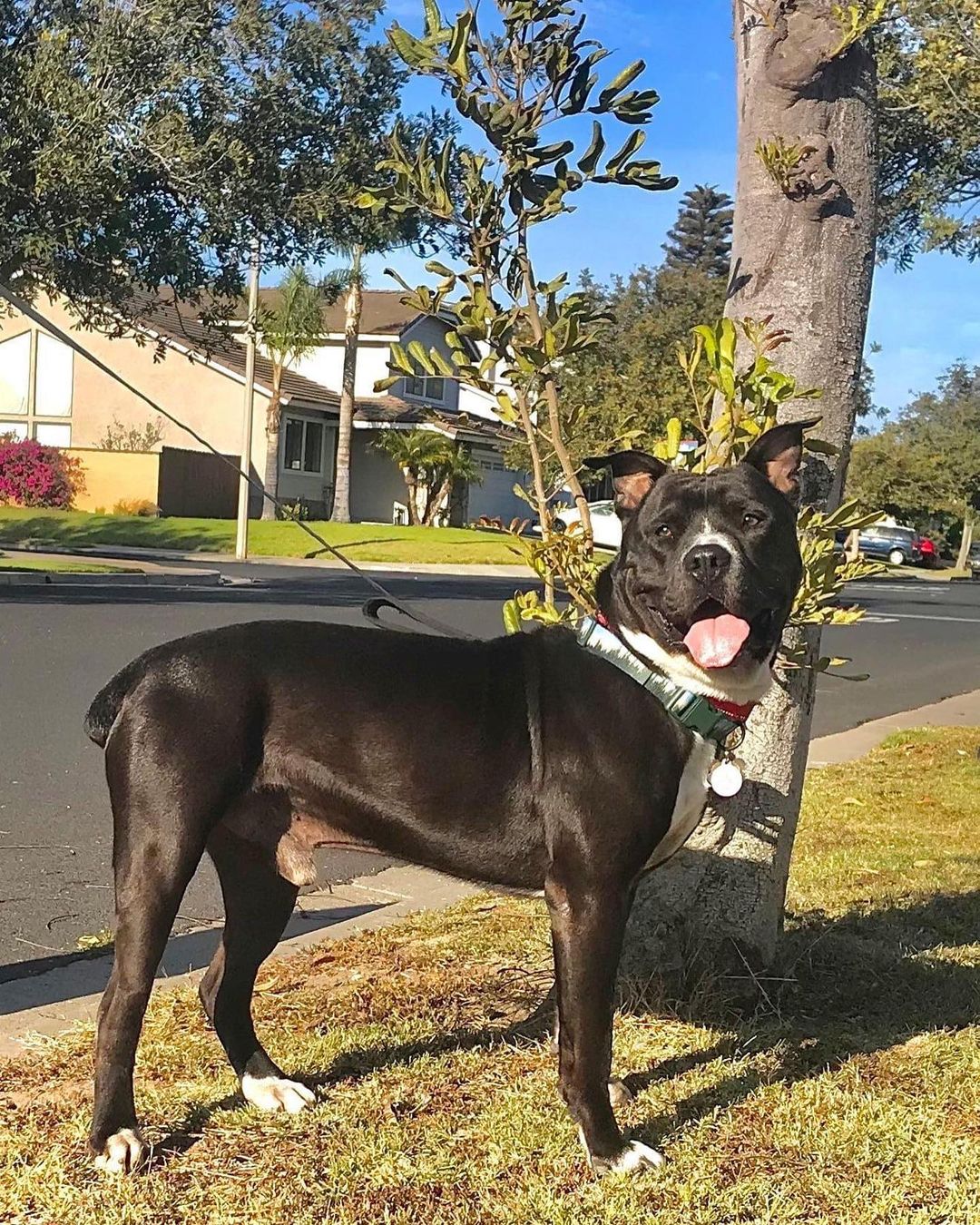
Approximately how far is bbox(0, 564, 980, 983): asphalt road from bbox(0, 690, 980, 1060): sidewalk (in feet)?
0.77

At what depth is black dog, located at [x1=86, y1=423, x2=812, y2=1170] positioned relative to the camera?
10.5 feet

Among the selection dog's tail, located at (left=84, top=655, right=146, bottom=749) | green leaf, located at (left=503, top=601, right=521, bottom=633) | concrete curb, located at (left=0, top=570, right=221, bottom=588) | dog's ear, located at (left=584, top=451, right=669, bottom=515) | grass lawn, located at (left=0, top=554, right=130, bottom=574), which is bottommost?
concrete curb, located at (left=0, top=570, right=221, bottom=588)

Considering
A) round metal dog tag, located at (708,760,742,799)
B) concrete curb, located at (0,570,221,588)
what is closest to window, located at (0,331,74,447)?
concrete curb, located at (0,570,221,588)

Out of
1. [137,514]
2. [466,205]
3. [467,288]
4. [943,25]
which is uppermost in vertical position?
[943,25]

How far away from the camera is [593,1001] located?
3.30 metres

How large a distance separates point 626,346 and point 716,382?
1670 inches

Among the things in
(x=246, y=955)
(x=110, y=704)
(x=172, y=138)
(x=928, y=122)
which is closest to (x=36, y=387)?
(x=172, y=138)

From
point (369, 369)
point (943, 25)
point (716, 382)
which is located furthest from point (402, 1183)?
point (369, 369)

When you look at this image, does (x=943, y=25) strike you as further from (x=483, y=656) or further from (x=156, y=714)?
(x=156, y=714)

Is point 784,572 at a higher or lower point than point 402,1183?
higher

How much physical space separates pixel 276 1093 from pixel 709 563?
1.80 metres

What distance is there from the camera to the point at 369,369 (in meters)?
45.3

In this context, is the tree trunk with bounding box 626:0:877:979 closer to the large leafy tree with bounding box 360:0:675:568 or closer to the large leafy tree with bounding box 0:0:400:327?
the large leafy tree with bounding box 360:0:675:568

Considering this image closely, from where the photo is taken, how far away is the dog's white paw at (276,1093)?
3.54 meters
